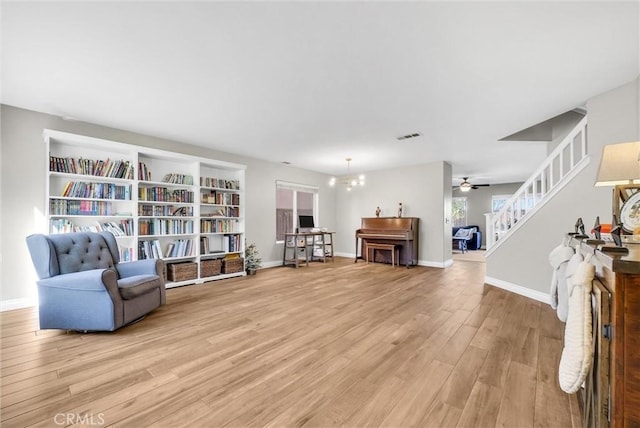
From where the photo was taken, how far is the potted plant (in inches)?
202

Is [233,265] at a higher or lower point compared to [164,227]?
lower

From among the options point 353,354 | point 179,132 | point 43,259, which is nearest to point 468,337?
point 353,354

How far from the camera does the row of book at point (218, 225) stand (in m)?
4.69

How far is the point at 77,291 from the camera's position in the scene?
7.86 feet

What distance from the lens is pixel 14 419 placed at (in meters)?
1.38

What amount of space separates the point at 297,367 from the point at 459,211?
422 inches

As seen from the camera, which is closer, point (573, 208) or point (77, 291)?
point (77, 291)

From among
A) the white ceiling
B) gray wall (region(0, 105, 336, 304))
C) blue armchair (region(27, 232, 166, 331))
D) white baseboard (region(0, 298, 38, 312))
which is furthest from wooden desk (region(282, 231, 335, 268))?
white baseboard (region(0, 298, 38, 312))

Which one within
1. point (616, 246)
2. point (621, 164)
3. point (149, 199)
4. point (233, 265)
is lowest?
point (233, 265)

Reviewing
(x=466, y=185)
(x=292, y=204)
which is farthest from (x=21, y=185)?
(x=466, y=185)

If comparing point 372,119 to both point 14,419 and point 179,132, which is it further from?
point 14,419

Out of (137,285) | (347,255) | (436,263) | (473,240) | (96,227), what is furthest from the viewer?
(473,240)

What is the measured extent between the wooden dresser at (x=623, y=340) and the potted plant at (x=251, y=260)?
4.90 metres

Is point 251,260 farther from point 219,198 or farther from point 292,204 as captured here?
point 292,204
